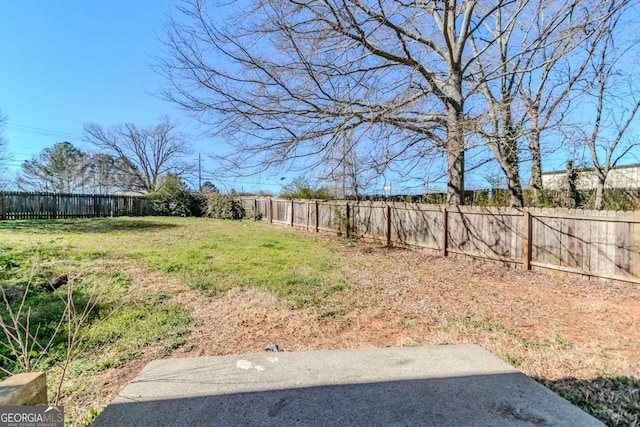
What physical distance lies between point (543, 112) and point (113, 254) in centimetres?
1012

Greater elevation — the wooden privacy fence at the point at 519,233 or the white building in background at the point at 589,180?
the white building in background at the point at 589,180

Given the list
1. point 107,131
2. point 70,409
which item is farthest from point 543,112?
point 107,131

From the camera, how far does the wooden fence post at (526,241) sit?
19.5 feet

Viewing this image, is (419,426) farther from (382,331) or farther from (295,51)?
(295,51)

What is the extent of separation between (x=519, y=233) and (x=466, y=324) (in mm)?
3623

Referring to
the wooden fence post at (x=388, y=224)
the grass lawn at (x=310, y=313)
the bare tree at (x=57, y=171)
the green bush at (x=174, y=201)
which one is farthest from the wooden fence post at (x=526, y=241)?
the bare tree at (x=57, y=171)

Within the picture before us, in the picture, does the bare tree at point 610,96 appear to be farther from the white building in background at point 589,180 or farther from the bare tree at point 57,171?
the bare tree at point 57,171

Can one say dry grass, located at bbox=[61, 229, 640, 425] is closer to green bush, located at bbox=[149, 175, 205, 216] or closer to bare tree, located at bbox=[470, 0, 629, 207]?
bare tree, located at bbox=[470, 0, 629, 207]

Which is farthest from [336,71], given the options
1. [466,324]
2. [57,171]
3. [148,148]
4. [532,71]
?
[148,148]

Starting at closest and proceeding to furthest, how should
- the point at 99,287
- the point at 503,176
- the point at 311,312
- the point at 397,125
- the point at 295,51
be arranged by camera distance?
1. the point at 311,312
2. the point at 99,287
3. the point at 295,51
4. the point at 397,125
5. the point at 503,176

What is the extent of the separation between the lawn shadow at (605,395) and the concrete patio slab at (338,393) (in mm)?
201

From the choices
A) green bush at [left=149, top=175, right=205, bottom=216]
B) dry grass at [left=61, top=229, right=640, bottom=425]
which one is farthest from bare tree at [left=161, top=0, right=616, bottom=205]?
green bush at [left=149, top=175, right=205, bottom=216]

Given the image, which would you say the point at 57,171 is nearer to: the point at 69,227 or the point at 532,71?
the point at 69,227

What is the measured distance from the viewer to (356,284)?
16.8 feet
